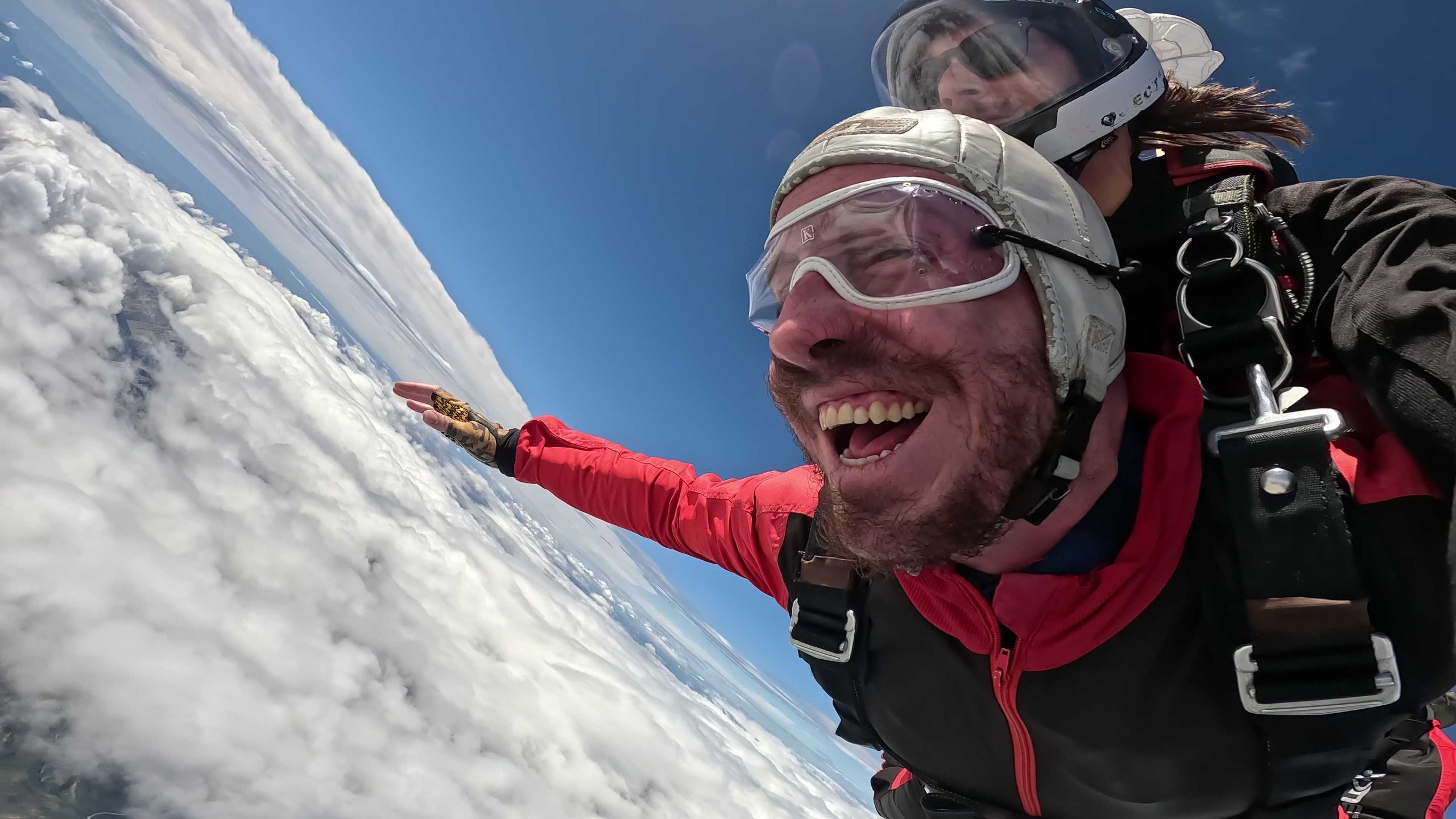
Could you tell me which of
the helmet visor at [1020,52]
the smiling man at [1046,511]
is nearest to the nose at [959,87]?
the helmet visor at [1020,52]

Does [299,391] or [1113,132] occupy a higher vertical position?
[1113,132]

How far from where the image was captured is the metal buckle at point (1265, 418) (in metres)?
0.95

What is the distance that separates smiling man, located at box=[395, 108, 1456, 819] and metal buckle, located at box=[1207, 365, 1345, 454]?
66 mm

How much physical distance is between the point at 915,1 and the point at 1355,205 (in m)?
1.33

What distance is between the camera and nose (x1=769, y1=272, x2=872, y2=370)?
1130 millimetres

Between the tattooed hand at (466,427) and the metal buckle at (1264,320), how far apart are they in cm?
255

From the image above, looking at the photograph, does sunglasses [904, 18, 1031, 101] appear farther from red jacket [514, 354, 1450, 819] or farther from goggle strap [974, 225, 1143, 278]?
red jacket [514, 354, 1450, 819]

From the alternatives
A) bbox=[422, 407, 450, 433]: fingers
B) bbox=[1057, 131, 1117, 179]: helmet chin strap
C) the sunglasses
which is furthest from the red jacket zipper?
bbox=[422, 407, 450, 433]: fingers

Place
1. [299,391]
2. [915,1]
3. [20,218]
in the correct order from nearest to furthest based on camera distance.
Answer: [915,1] → [20,218] → [299,391]

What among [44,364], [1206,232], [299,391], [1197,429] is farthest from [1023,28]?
[299,391]

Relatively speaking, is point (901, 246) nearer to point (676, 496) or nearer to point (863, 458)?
point (863, 458)

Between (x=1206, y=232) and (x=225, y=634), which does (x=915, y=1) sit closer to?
(x=1206, y=232)

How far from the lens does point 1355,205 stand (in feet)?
3.47

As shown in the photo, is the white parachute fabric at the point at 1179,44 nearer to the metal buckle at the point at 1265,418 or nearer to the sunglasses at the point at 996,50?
the sunglasses at the point at 996,50
